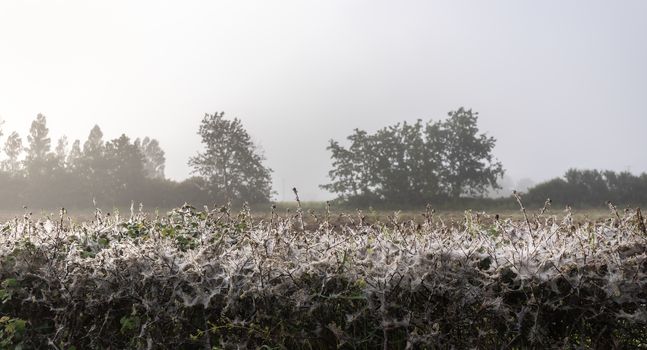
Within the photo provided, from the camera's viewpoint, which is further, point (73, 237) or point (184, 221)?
point (184, 221)

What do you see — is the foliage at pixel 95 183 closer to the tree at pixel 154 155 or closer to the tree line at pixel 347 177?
the tree line at pixel 347 177

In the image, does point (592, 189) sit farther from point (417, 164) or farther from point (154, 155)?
point (154, 155)

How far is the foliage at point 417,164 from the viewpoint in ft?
106

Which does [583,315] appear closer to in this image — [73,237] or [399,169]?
[73,237]

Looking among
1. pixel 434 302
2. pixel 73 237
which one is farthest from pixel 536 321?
pixel 73 237

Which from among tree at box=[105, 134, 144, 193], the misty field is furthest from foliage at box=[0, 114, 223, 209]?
the misty field

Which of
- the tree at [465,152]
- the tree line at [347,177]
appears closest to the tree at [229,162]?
the tree line at [347,177]

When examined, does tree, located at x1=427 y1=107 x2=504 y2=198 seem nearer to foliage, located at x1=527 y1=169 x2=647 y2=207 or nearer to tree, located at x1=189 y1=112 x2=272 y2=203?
foliage, located at x1=527 y1=169 x2=647 y2=207

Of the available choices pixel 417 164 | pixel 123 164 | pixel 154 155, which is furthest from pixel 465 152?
pixel 154 155

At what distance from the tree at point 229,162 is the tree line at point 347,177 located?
8 cm

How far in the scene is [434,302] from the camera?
3.39 m

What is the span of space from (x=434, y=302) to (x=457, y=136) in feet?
107

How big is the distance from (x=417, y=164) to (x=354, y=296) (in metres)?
30.1

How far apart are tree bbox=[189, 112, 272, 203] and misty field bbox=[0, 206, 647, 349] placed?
107 feet
